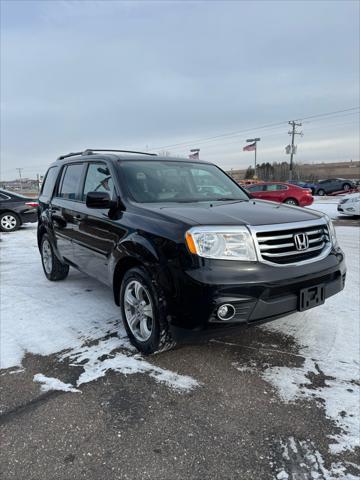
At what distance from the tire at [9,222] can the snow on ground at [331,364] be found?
9.98 m

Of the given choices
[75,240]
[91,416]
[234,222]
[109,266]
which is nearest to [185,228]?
[234,222]

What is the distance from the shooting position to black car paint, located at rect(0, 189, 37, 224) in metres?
11.3

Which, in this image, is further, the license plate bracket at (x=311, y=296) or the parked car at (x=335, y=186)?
the parked car at (x=335, y=186)

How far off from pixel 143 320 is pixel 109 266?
28.2 inches

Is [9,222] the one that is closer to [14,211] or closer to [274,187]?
[14,211]

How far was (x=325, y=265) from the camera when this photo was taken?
302 cm

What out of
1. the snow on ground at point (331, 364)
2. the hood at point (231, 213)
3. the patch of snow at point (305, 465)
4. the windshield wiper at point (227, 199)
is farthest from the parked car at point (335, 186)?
the patch of snow at point (305, 465)

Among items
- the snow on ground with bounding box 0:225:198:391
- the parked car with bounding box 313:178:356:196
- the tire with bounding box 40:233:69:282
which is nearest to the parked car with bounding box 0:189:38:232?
the snow on ground with bounding box 0:225:198:391

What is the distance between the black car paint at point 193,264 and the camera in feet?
8.27

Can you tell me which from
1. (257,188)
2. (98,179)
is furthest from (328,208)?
(98,179)

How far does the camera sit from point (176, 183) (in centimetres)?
387

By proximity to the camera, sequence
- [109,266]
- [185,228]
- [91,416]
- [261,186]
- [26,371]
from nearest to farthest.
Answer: [91,416] < [185,228] < [26,371] < [109,266] < [261,186]

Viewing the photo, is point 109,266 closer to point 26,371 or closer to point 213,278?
point 26,371

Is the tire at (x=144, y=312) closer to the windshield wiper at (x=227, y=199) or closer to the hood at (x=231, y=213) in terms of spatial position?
the hood at (x=231, y=213)
